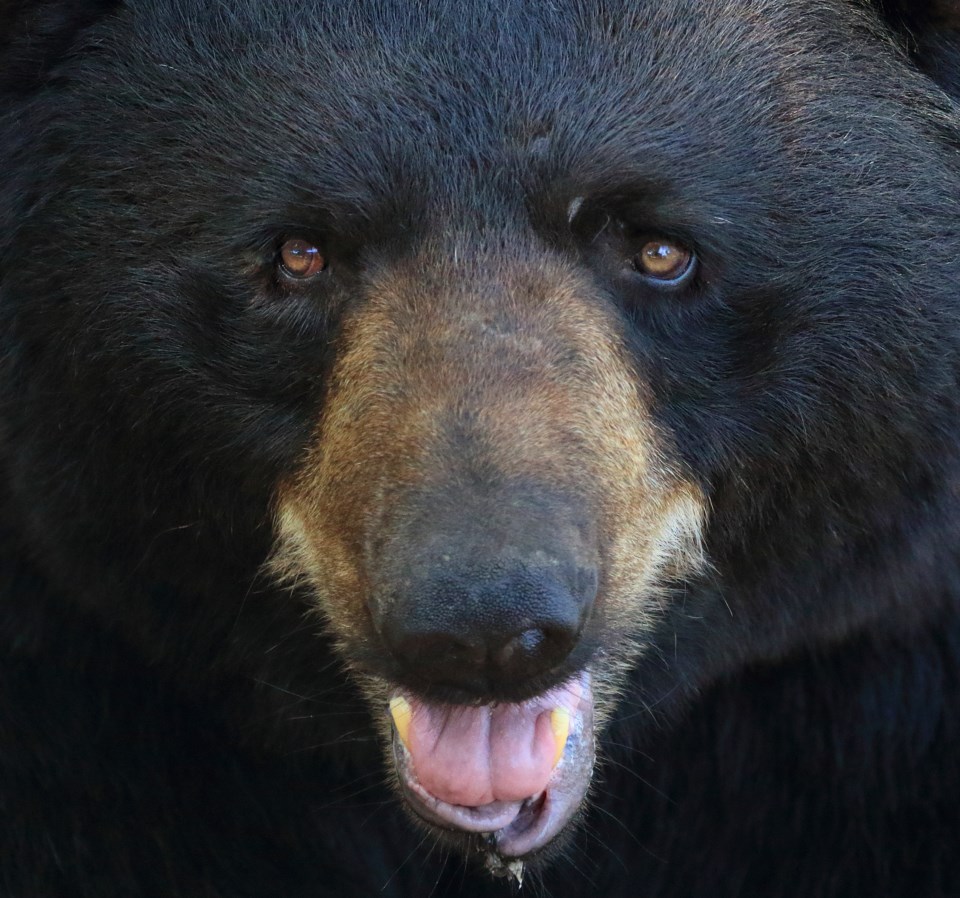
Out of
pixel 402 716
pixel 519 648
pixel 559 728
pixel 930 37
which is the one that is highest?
pixel 930 37

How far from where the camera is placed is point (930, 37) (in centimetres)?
375

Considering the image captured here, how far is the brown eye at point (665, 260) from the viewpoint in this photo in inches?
138

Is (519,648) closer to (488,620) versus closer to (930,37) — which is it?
(488,620)

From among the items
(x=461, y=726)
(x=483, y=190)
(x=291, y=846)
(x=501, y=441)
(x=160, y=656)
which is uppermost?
(x=483, y=190)

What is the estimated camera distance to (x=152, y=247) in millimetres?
3604

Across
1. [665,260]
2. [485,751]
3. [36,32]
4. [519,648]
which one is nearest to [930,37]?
[665,260]

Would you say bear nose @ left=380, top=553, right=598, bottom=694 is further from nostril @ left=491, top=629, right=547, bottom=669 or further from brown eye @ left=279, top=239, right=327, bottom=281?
brown eye @ left=279, top=239, right=327, bottom=281

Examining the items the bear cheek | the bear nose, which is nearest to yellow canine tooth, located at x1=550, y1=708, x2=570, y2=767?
the bear cheek

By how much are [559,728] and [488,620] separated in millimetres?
681

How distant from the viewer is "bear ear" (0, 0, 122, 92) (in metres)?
3.75

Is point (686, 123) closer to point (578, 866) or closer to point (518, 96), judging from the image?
point (518, 96)

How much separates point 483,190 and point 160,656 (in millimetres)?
1482

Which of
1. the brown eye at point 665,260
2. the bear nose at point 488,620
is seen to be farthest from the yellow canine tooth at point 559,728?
the brown eye at point 665,260

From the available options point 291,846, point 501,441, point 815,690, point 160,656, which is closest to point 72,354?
point 160,656
